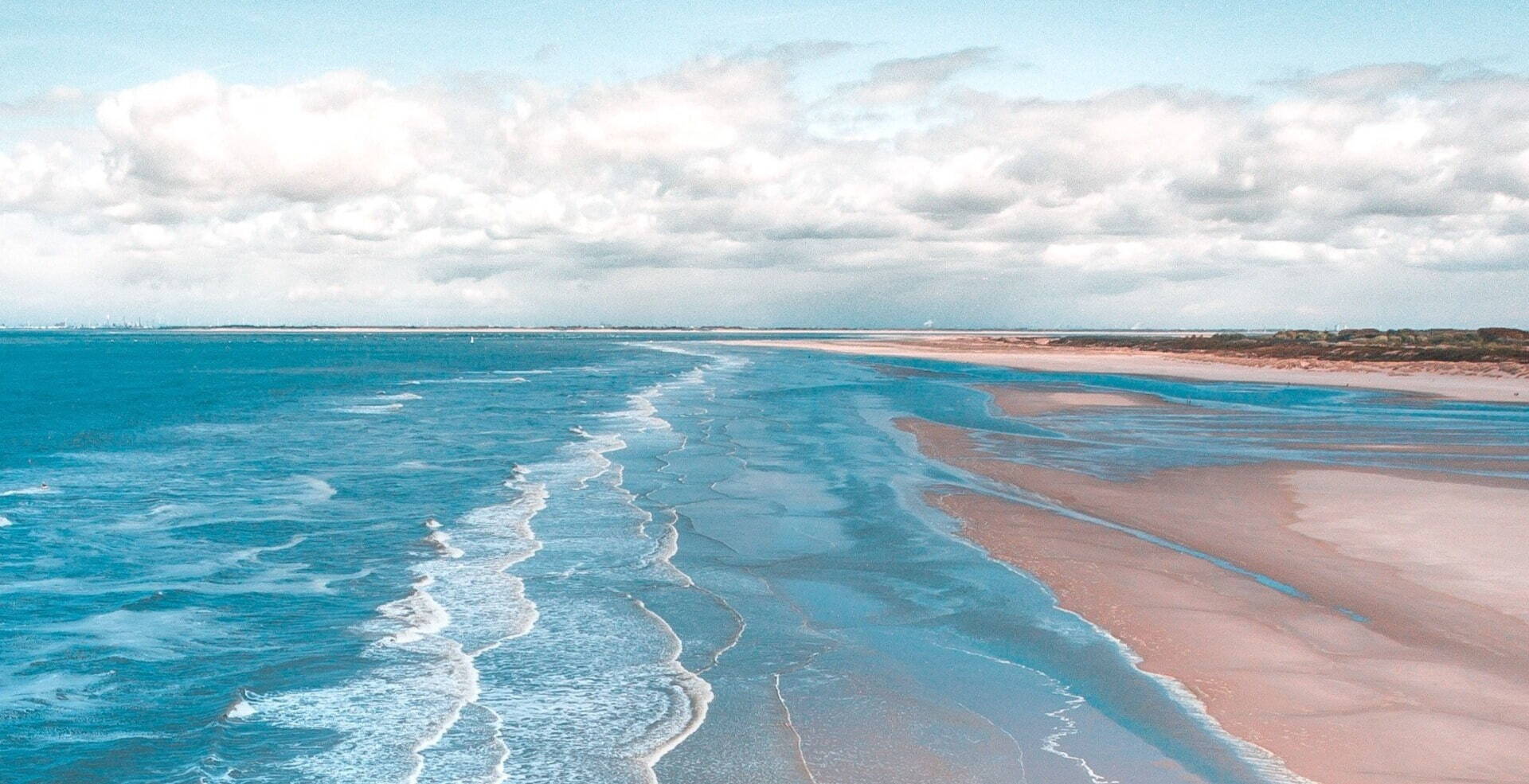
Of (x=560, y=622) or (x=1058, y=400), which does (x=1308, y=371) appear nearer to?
(x=1058, y=400)

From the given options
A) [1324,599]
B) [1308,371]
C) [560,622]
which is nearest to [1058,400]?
[1308,371]

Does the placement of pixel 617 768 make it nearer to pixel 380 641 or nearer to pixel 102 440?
pixel 380 641

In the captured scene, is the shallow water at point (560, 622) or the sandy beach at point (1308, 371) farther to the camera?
the sandy beach at point (1308, 371)

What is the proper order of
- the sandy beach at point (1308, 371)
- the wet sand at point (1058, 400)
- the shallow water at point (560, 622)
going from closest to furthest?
the shallow water at point (560, 622), the wet sand at point (1058, 400), the sandy beach at point (1308, 371)

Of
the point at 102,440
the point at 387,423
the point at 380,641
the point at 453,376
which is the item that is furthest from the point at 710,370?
the point at 380,641

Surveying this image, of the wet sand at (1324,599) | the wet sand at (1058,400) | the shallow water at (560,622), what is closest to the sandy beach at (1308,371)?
the wet sand at (1058,400)

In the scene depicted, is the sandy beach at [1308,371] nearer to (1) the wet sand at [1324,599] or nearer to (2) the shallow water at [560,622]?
(2) the shallow water at [560,622]
